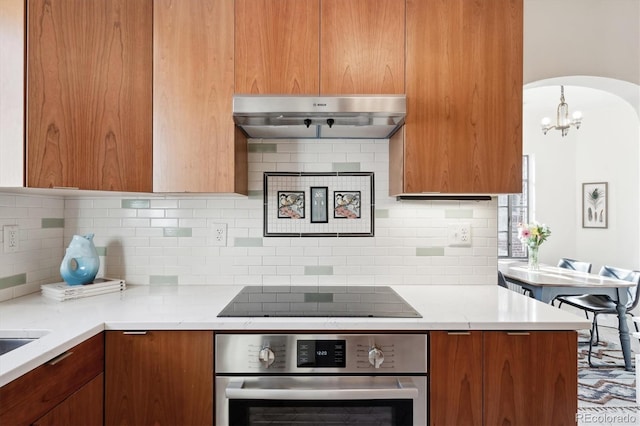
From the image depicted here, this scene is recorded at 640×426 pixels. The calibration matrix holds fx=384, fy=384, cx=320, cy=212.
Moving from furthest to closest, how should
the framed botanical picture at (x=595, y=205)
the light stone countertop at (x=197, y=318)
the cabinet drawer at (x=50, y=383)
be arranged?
the framed botanical picture at (x=595, y=205) → the light stone countertop at (x=197, y=318) → the cabinet drawer at (x=50, y=383)

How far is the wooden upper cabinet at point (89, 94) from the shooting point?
1354 mm

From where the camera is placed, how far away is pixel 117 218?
202 cm

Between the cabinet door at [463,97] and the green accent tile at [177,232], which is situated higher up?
the cabinet door at [463,97]

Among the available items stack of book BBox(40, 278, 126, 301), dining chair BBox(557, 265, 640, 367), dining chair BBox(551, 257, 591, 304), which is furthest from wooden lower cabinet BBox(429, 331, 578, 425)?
dining chair BBox(551, 257, 591, 304)

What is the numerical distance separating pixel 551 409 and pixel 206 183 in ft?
5.29

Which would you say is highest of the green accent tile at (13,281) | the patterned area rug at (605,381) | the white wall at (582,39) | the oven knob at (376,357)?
the white wall at (582,39)

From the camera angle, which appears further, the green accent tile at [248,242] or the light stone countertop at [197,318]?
the green accent tile at [248,242]

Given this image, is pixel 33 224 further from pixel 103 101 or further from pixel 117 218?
pixel 103 101

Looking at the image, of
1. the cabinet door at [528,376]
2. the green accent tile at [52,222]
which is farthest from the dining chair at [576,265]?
the green accent tile at [52,222]

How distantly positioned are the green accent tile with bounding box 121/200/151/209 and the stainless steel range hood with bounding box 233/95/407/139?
0.70 m

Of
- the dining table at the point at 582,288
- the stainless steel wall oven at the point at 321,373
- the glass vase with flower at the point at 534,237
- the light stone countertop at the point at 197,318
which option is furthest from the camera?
the glass vase with flower at the point at 534,237

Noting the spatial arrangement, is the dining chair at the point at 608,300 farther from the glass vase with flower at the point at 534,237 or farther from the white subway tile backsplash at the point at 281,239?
the white subway tile backsplash at the point at 281,239

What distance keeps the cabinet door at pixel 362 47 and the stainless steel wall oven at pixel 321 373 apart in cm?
105

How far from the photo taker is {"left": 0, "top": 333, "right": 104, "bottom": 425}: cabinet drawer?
3.10ft
